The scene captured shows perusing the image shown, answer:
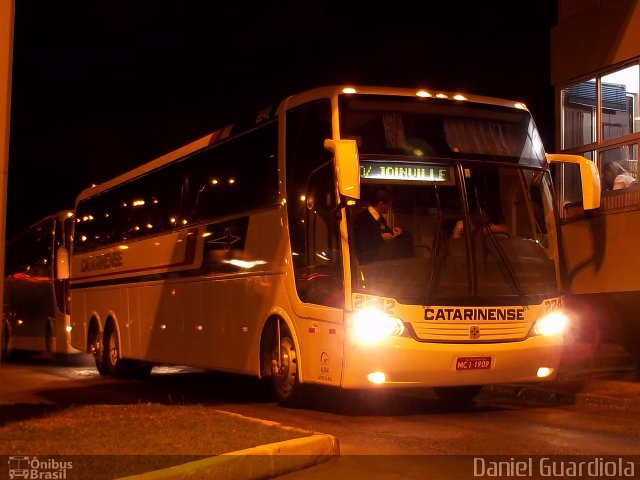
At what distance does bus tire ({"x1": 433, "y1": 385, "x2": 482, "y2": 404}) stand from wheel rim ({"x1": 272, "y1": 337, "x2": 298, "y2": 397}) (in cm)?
234

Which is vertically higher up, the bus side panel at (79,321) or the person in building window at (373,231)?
the person in building window at (373,231)

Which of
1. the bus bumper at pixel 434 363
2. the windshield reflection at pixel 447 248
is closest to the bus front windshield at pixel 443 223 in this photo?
the windshield reflection at pixel 447 248

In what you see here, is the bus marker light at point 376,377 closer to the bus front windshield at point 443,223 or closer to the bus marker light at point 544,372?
the bus front windshield at point 443,223

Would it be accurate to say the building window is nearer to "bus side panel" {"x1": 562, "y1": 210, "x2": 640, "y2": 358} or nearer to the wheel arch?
"bus side panel" {"x1": 562, "y1": 210, "x2": 640, "y2": 358}

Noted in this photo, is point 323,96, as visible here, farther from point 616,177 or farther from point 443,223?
point 616,177

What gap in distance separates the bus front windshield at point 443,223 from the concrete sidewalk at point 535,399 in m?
2.35

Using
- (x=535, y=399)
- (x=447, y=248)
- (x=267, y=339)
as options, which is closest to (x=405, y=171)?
(x=447, y=248)

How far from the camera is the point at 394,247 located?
35.5 feet

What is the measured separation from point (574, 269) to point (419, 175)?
6440 mm

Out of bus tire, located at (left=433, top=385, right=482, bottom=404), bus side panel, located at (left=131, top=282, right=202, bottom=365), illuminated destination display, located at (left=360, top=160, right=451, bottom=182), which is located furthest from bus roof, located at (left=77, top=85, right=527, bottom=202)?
bus tire, located at (left=433, top=385, right=482, bottom=404)

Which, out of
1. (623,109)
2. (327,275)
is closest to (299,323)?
(327,275)

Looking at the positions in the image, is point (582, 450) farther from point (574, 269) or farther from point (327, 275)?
point (574, 269)

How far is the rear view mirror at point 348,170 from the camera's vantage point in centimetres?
→ 1012

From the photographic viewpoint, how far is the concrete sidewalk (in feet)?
23.9
